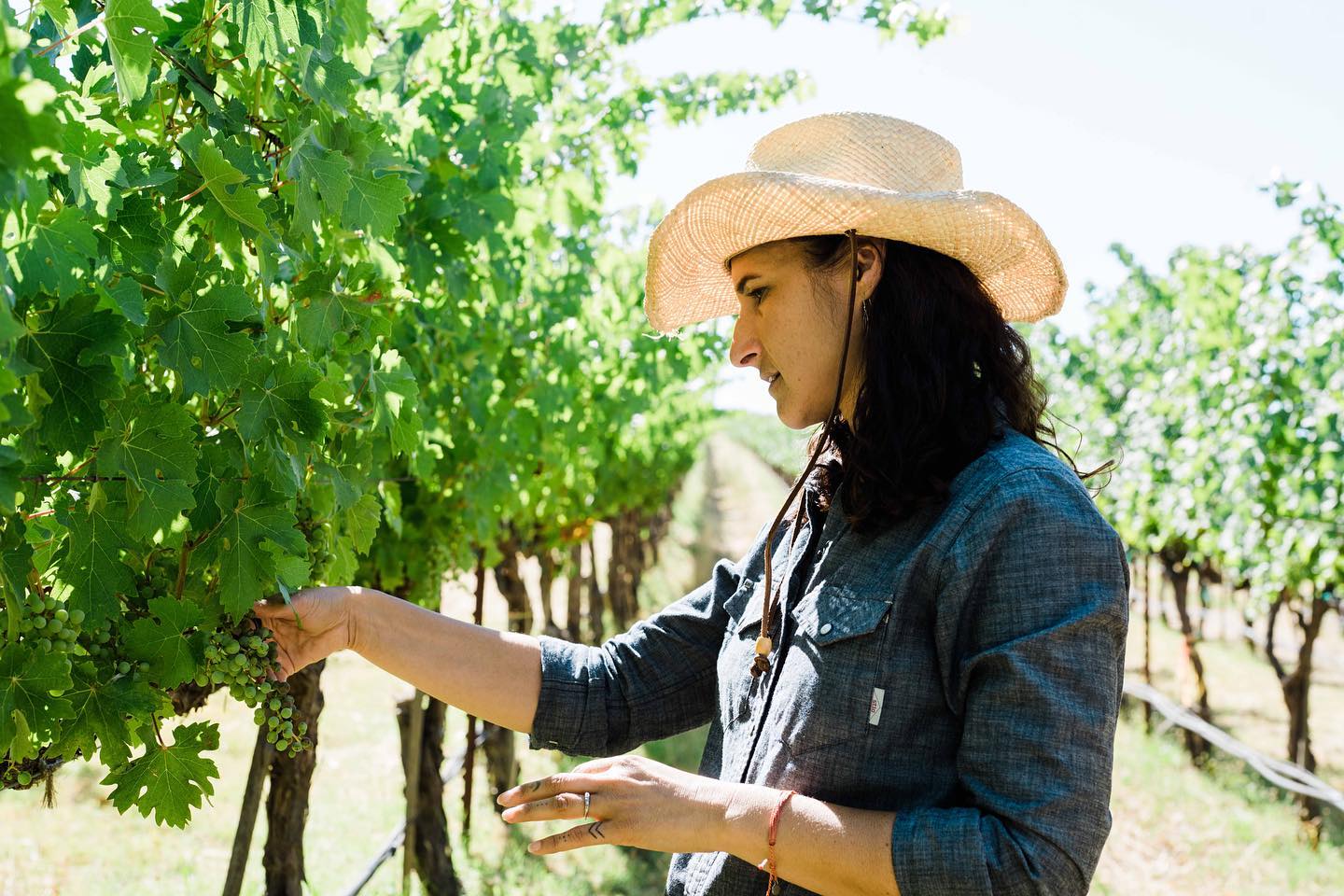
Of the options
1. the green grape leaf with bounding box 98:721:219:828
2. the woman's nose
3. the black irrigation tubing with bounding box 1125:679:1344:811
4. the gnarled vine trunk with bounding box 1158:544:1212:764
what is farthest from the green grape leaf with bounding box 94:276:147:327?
the gnarled vine trunk with bounding box 1158:544:1212:764

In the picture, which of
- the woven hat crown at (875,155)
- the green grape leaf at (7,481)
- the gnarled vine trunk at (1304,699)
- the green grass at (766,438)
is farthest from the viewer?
the green grass at (766,438)

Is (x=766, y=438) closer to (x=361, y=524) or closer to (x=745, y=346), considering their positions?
(x=361, y=524)

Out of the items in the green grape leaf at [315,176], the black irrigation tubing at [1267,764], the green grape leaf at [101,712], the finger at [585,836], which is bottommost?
the black irrigation tubing at [1267,764]

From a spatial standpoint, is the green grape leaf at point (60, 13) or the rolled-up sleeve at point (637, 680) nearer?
the green grape leaf at point (60, 13)

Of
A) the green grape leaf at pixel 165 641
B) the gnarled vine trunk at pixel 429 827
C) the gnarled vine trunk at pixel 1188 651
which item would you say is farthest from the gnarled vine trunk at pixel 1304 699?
the green grape leaf at pixel 165 641

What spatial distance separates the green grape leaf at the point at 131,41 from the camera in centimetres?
127

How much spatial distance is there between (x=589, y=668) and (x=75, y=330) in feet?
3.85

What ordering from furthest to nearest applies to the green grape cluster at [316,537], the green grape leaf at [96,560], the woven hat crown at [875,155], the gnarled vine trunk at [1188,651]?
the gnarled vine trunk at [1188,651] → the green grape cluster at [316,537] → the woven hat crown at [875,155] → the green grape leaf at [96,560]

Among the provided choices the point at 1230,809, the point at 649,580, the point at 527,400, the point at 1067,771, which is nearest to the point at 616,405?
the point at 527,400

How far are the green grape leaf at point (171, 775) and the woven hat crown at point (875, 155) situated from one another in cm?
124

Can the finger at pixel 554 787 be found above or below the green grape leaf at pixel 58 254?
below

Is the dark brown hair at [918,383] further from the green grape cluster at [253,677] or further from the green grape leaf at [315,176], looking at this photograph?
the green grape cluster at [253,677]

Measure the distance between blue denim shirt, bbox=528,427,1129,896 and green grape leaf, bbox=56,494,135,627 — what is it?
0.94 metres

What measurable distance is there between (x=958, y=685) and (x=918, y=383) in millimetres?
448
